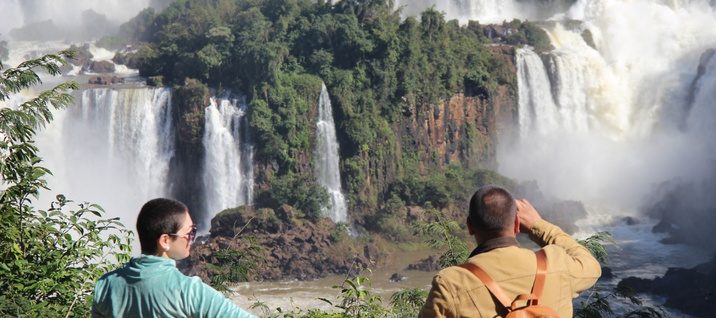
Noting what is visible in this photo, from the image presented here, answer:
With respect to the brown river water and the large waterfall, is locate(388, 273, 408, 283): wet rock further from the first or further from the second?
the large waterfall

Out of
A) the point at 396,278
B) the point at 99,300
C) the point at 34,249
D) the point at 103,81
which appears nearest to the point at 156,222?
the point at 99,300

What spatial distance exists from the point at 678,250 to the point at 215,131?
14599 millimetres

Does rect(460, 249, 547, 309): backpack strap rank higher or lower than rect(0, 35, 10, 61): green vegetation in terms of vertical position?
lower

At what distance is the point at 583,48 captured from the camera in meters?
40.9

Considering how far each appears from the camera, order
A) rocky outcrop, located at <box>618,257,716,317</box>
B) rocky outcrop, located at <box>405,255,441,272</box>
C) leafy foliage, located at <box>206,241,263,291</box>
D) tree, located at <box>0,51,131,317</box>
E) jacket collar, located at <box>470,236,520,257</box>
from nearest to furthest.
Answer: jacket collar, located at <box>470,236,520,257</box> → tree, located at <box>0,51,131,317</box> → leafy foliage, located at <box>206,241,263,291</box> → rocky outcrop, located at <box>618,257,716,317</box> → rocky outcrop, located at <box>405,255,441,272</box>

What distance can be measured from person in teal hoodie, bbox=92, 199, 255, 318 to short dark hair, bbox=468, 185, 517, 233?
989 millimetres

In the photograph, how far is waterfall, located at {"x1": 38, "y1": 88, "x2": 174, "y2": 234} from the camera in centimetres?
2964

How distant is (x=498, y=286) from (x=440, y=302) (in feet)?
0.74

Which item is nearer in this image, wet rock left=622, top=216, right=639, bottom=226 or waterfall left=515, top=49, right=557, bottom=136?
wet rock left=622, top=216, right=639, bottom=226

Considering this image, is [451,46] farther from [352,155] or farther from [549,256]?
[549,256]

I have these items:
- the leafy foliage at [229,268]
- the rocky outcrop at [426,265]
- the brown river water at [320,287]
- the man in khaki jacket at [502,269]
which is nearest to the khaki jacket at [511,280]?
the man in khaki jacket at [502,269]

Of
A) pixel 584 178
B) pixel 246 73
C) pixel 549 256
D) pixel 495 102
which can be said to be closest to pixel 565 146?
pixel 584 178

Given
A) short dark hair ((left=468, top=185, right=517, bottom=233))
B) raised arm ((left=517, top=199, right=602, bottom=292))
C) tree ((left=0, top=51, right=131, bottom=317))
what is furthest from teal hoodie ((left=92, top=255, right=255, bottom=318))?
tree ((left=0, top=51, right=131, bottom=317))

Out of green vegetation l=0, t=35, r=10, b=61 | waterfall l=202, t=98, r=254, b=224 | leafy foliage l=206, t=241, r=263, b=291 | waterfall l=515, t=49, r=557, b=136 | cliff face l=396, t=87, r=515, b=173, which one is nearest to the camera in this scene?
leafy foliage l=206, t=241, r=263, b=291
